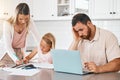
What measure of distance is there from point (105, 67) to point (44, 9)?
8.99 feet

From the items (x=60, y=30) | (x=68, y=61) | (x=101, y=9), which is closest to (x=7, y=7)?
(x=60, y=30)

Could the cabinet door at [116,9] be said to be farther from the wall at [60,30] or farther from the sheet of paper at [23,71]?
the sheet of paper at [23,71]

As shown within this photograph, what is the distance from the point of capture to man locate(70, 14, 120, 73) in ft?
7.12

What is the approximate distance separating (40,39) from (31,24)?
214 mm

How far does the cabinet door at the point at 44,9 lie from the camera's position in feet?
14.8

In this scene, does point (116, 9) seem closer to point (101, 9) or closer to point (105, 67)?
point (101, 9)

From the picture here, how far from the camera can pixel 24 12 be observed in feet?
8.96

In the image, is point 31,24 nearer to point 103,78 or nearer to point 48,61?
point 48,61

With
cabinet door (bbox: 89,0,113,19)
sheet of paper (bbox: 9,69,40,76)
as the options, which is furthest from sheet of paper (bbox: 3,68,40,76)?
cabinet door (bbox: 89,0,113,19)

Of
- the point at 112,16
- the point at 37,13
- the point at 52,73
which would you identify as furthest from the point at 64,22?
the point at 52,73

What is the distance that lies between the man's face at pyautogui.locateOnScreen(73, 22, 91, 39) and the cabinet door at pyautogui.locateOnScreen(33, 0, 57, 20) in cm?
227

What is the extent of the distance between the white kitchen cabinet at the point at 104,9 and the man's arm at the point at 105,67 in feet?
6.56

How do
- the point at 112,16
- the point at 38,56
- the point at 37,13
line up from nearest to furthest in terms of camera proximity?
the point at 38,56
the point at 112,16
the point at 37,13

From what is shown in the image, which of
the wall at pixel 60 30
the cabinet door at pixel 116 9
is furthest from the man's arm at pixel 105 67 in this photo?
the wall at pixel 60 30
